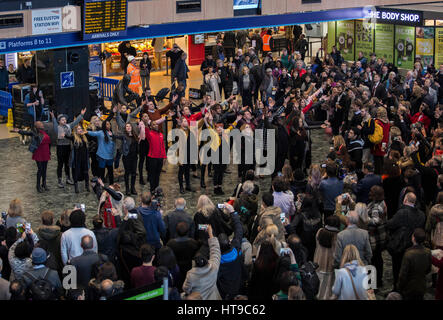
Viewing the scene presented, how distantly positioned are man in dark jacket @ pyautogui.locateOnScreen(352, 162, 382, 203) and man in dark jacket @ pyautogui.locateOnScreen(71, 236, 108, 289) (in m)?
4.58

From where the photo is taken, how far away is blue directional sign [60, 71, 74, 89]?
→ 19141 mm

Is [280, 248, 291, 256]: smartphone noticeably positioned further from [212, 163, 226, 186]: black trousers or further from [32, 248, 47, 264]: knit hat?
[212, 163, 226, 186]: black trousers

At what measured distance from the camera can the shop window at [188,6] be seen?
807 inches

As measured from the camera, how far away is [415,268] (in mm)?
8969

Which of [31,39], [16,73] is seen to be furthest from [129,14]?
[16,73]

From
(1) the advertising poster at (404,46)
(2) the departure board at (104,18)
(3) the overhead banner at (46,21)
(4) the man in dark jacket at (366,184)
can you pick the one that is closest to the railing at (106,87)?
(2) the departure board at (104,18)

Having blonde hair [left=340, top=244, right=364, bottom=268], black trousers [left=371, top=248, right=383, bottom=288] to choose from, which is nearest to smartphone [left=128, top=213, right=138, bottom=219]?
blonde hair [left=340, top=244, right=364, bottom=268]

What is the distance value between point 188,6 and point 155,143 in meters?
7.55

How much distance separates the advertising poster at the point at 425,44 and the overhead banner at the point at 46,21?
12.3 meters

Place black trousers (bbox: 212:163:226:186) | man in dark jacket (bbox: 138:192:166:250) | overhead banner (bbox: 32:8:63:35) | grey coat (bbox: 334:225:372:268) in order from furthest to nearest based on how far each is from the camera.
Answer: overhead banner (bbox: 32:8:63:35) < black trousers (bbox: 212:163:226:186) < man in dark jacket (bbox: 138:192:166:250) < grey coat (bbox: 334:225:372:268)

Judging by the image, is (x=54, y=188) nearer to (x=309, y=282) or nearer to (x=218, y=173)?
(x=218, y=173)

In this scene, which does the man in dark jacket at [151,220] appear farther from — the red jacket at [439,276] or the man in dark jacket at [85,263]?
the red jacket at [439,276]

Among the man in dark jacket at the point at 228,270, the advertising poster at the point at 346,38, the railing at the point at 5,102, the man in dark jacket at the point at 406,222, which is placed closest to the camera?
the man in dark jacket at the point at 228,270

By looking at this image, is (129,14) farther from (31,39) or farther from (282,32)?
(282,32)
